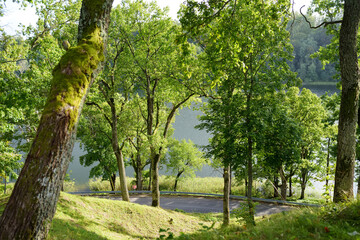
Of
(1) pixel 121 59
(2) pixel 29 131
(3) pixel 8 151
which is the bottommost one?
(3) pixel 8 151

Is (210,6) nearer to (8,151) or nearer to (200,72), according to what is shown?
(200,72)

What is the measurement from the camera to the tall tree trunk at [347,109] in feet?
18.0

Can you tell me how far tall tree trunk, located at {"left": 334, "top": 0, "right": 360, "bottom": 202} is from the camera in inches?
216

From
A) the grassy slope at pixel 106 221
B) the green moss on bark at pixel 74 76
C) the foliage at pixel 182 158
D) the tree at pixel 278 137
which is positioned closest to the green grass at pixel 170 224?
the grassy slope at pixel 106 221

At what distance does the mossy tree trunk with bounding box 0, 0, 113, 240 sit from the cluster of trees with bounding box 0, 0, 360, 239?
0.01 meters

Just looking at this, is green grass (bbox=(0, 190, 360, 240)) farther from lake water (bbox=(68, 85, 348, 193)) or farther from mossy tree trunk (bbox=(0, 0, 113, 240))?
lake water (bbox=(68, 85, 348, 193))

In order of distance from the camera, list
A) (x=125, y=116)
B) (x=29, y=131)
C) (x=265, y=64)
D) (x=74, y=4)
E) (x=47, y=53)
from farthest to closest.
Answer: (x=29, y=131) < (x=125, y=116) < (x=74, y=4) < (x=265, y=64) < (x=47, y=53)

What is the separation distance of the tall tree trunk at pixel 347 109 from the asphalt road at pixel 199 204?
15195 mm

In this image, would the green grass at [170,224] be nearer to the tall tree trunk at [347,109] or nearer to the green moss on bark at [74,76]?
the tall tree trunk at [347,109]

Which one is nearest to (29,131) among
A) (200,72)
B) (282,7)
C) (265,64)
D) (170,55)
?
(170,55)

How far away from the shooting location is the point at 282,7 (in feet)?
20.3

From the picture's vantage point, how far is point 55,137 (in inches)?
133

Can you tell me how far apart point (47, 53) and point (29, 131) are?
1191 cm

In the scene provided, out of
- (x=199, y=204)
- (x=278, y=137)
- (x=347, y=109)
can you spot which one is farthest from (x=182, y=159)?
(x=347, y=109)
